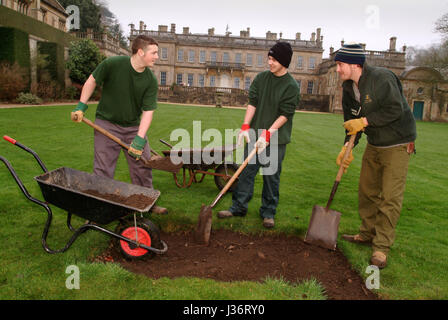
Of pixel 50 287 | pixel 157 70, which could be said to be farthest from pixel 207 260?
pixel 157 70

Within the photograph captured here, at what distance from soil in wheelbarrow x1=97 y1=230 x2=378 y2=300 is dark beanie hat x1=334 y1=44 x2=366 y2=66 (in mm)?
2045

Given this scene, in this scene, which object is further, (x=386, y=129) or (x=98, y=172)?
(x=98, y=172)

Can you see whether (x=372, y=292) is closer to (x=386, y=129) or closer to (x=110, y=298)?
(x=386, y=129)

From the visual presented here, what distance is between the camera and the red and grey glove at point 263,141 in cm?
396

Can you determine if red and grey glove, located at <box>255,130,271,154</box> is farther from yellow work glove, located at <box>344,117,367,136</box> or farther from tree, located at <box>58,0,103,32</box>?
tree, located at <box>58,0,103,32</box>

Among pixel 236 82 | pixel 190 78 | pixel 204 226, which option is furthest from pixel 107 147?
pixel 190 78

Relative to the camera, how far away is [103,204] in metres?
3.02

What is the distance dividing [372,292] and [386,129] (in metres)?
1.60

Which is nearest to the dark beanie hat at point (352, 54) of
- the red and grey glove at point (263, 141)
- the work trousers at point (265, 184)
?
the red and grey glove at point (263, 141)

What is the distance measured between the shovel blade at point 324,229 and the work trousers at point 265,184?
2.04 feet

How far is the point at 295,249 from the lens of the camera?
3820 millimetres

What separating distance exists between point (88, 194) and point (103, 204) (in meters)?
0.23

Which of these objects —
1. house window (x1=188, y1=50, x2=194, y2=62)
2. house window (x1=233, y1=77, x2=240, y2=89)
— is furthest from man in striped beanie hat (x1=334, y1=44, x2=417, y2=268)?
house window (x1=188, y1=50, x2=194, y2=62)

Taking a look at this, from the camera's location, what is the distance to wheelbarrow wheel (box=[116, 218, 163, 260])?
330cm
